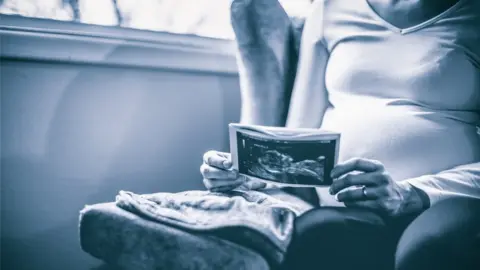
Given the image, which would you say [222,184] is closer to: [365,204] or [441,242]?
[365,204]

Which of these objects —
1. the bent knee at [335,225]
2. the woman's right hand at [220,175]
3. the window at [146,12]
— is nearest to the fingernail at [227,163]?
the woman's right hand at [220,175]

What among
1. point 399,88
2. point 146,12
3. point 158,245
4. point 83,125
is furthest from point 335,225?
point 146,12

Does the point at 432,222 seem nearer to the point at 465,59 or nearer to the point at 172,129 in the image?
the point at 465,59

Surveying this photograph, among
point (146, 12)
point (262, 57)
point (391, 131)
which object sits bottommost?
point (391, 131)

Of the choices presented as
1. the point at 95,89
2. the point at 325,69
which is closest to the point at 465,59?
the point at 325,69

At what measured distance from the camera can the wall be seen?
1037mm

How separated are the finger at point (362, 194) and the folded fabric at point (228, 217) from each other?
0.31 feet

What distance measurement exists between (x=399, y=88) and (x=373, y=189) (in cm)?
37

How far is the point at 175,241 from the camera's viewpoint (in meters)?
0.56

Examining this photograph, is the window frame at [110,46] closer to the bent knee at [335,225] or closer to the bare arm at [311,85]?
the bare arm at [311,85]

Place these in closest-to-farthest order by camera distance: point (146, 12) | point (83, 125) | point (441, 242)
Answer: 1. point (441, 242)
2. point (83, 125)
3. point (146, 12)

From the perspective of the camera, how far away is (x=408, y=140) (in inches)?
31.8

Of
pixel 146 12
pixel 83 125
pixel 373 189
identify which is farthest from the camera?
pixel 146 12

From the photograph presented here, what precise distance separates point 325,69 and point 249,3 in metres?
0.27
